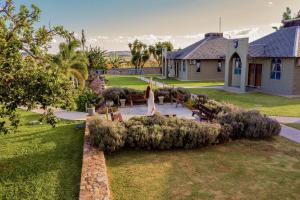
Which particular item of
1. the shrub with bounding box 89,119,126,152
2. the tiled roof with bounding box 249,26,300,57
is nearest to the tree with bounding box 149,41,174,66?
the tiled roof with bounding box 249,26,300,57

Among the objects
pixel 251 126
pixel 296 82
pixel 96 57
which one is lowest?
pixel 251 126

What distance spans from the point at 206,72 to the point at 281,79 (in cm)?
1442

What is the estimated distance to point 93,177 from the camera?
713 cm

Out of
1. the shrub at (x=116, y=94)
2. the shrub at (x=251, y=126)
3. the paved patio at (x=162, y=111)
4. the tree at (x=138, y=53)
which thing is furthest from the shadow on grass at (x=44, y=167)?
the tree at (x=138, y=53)

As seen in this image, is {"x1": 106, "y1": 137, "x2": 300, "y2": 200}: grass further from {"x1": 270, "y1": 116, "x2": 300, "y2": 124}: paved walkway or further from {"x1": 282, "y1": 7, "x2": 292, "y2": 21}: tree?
{"x1": 282, "y1": 7, "x2": 292, "y2": 21}: tree

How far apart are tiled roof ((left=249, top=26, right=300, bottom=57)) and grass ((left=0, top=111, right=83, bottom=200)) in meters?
18.5

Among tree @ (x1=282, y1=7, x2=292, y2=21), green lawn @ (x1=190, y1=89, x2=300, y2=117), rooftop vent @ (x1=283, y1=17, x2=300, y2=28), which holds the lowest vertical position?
green lawn @ (x1=190, y1=89, x2=300, y2=117)

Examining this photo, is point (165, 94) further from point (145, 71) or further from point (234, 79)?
point (145, 71)

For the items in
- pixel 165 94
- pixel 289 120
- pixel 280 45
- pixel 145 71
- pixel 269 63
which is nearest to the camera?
pixel 289 120

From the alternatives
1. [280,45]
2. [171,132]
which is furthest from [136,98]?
[280,45]

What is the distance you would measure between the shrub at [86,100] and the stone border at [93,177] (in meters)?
7.80

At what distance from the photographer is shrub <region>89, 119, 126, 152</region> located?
30.9 ft

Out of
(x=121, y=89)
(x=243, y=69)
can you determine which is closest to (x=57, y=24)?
(x=121, y=89)

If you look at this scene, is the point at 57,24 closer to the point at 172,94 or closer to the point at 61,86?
the point at 61,86
